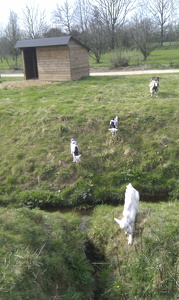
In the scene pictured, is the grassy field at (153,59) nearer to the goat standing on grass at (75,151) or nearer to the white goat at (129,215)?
the goat standing on grass at (75,151)

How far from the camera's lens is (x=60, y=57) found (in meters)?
19.4

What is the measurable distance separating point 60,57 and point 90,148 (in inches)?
421

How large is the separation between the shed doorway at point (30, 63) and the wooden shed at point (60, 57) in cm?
168

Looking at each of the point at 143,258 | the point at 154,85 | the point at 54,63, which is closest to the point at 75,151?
the point at 143,258

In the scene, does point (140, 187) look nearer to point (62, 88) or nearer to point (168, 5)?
point (62, 88)

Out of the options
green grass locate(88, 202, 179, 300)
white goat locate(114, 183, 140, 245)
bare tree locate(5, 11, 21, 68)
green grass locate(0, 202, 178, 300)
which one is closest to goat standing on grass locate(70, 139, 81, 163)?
green grass locate(0, 202, 178, 300)

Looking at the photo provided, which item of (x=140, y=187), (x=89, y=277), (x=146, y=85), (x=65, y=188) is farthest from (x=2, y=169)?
(x=146, y=85)

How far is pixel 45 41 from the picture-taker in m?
20.0

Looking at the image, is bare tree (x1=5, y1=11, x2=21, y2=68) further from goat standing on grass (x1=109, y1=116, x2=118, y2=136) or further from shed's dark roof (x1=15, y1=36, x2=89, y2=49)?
goat standing on grass (x1=109, y1=116, x2=118, y2=136)

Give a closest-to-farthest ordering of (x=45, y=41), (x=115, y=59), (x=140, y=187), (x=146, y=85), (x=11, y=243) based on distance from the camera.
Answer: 1. (x=11, y=243)
2. (x=140, y=187)
3. (x=146, y=85)
4. (x=45, y=41)
5. (x=115, y=59)

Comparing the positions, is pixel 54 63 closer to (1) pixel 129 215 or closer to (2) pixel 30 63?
(2) pixel 30 63

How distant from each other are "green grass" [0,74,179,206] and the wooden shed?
5.81 metres

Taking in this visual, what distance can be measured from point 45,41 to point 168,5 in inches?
1518

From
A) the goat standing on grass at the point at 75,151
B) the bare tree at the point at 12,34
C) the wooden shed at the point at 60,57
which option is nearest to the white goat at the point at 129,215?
the goat standing on grass at the point at 75,151
